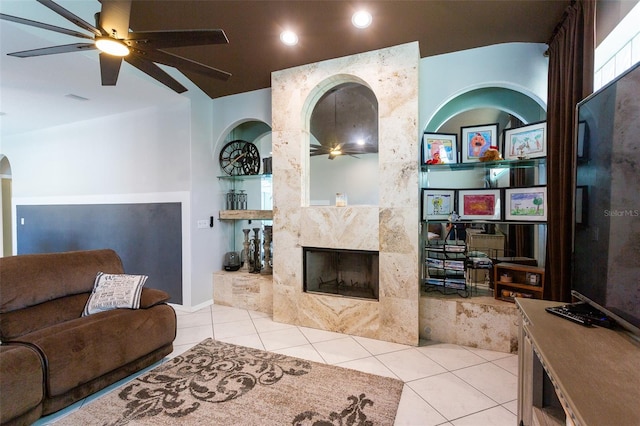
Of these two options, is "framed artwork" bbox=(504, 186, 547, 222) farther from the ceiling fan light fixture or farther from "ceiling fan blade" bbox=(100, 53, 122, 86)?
"ceiling fan blade" bbox=(100, 53, 122, 86)

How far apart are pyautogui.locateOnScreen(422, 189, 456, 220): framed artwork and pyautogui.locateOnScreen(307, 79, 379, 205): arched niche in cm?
54

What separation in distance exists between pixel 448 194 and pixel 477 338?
1430 mm

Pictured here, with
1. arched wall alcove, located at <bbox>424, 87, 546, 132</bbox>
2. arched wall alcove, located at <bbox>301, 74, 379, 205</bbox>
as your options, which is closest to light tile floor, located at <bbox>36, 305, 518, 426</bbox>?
arched wall alcove, located at <bbox>301, 74, 379, 205</bbox>

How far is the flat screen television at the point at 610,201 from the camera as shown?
104cm

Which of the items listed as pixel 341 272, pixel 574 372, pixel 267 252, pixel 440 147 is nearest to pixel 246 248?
pixel 267 252

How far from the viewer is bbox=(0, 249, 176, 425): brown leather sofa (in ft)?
5.16

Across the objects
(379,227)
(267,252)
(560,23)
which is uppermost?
(560,23)

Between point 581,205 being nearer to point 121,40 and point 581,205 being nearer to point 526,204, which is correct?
point 526,204

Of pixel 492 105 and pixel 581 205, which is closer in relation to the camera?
pixel 581 205

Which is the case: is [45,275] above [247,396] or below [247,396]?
above

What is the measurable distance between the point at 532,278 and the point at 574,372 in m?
1.94

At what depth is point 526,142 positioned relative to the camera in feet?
8.36

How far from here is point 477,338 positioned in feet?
8.42

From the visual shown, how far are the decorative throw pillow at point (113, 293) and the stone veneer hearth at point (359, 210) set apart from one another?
1406mm
